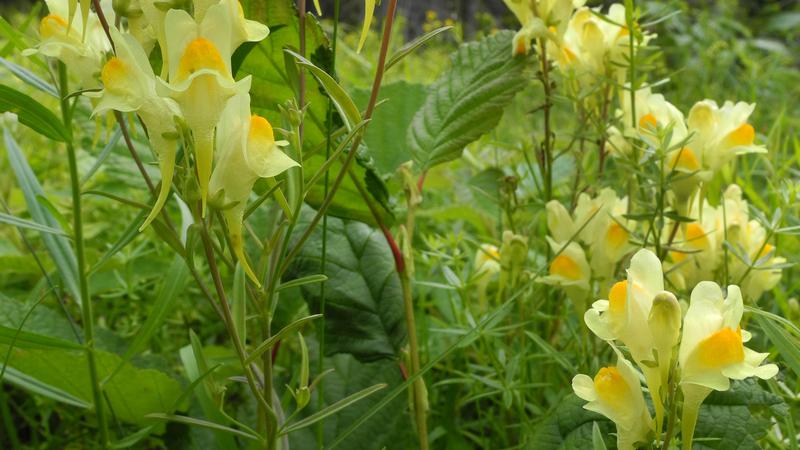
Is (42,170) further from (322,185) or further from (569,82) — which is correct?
(569,82)

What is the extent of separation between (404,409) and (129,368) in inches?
11.6

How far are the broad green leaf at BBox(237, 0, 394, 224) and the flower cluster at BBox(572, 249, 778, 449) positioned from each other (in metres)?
0.30

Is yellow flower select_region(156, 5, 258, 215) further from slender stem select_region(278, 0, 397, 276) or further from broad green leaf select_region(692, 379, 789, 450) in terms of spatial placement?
broad green leaf select_region(692, 379, 789, 450)

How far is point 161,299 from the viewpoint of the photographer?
750mm

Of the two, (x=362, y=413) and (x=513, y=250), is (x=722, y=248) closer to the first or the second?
(x=513, y=250)

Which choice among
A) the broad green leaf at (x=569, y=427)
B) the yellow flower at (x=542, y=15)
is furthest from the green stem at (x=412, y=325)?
the yellow flower at (x=542, y=15)

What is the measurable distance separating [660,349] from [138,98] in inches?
14.9

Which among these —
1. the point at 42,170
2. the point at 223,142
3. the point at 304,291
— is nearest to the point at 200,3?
the point at 223,142

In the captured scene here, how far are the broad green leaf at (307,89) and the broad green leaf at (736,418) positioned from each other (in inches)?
13.8

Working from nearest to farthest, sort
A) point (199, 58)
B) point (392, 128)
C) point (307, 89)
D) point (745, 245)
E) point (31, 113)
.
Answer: point (199, 58) < point (31, 113) < point (307, 89) < point (745, 245) < point (392, 128)

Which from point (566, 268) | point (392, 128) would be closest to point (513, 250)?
point (566, 268)

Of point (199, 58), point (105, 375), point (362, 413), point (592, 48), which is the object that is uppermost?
point (199, 58)

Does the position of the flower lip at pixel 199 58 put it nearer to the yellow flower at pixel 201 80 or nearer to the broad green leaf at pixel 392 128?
the yellow flower at pixel 201 80

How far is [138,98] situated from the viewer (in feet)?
1.78
